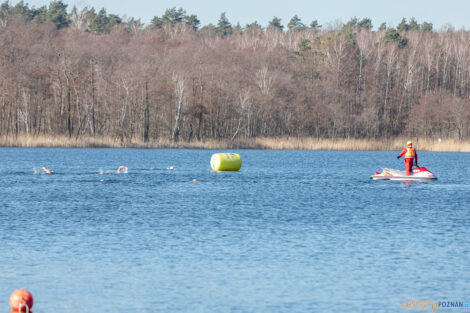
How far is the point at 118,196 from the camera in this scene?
35.1 m

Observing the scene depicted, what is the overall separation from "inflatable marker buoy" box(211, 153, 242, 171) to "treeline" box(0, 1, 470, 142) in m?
39.0

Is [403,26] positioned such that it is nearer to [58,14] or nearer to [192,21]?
[192,21]

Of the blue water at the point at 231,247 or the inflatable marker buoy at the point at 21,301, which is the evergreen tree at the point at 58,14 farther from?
the inflatable marker buoy at the point at 21,301

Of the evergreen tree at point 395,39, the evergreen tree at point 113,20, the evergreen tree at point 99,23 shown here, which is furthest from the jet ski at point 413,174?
the evergreen tree at point 113,20

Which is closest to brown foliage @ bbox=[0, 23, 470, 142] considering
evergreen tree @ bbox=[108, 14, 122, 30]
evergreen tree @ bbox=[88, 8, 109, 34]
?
evergreen tree @ bbox=[88, 8, 109, 34]

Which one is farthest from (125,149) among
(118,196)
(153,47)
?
(118,196)

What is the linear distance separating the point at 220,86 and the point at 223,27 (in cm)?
6510

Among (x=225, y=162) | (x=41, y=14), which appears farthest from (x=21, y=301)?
(x=41, y=14)

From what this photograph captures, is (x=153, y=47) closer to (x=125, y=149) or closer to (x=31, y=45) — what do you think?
(x=31, y=45)

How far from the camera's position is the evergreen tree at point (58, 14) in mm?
129125

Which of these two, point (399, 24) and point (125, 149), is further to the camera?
point (399, 24)

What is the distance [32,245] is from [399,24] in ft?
498

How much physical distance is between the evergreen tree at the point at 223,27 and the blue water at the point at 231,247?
119416 millimetres

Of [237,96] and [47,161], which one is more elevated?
[237,96]
